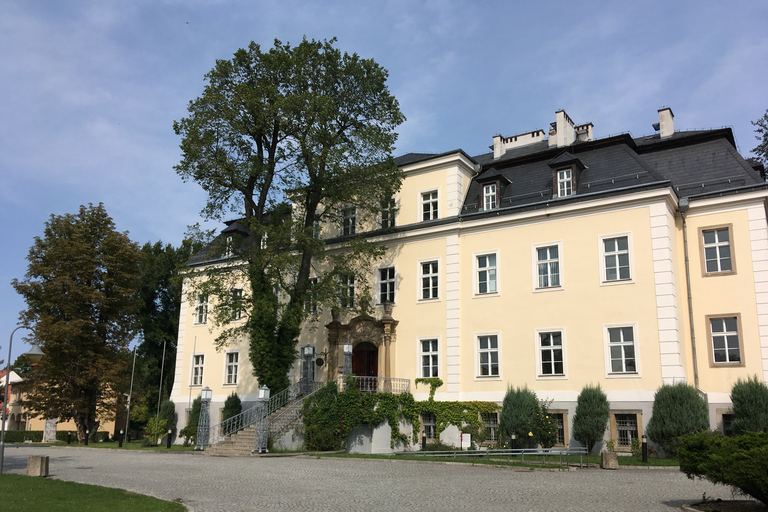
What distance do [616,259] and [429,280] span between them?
7146 millimetres

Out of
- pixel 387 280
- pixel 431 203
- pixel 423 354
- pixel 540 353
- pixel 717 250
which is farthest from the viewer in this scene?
pixel 387 280

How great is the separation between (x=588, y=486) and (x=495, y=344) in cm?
Answer: 1092

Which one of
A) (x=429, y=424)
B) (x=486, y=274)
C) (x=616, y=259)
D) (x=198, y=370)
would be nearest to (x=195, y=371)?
(x=198, y=370)

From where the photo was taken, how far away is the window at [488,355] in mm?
23000

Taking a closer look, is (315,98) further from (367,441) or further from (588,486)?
(588,486)

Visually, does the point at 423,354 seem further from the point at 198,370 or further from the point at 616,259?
the point at 198,370

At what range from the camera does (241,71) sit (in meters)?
24.8

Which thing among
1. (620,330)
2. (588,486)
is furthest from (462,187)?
(588,486)

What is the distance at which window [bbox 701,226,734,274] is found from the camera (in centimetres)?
2102

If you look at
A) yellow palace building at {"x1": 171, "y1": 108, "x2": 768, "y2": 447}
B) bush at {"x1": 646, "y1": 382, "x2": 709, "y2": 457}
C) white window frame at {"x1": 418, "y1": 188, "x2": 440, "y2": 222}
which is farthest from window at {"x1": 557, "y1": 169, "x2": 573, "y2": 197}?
bush at {"x1": 646, "y1": 382, "x2": 709, "y2": 457}

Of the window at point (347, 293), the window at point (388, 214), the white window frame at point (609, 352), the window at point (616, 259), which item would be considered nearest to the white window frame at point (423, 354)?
the window at point (347, 293)

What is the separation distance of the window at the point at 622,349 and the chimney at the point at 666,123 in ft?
29.6

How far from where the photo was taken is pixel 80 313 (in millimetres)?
34969

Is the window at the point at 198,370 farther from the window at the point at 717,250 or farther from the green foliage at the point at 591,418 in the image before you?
the window at the point at 717,250
